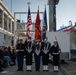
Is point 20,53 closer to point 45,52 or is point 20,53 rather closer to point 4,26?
point 45,52

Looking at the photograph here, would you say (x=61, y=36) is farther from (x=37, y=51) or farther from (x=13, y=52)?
(x=37, y=51)

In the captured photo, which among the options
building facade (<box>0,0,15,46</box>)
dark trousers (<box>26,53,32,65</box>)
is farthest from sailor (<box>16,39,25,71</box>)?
building facade (<box>0,0,15,46</box>)

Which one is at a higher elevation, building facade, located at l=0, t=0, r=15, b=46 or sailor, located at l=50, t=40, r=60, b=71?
building facade, located at l=0, t=0, r=15, b=46

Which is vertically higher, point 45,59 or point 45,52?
point 45,52

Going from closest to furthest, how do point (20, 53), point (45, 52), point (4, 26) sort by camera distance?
point (45, 52), point (20, 53), point (4, 26)

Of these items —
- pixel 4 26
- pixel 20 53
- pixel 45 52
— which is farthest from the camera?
pixel 4 26

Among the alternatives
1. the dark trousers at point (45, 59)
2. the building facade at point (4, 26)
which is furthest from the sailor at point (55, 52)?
the building facade at point (4, 26)

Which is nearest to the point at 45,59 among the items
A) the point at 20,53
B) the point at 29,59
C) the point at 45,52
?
the point at 45,52

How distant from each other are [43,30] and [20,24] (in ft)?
100.0

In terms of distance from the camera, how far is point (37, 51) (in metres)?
17.6

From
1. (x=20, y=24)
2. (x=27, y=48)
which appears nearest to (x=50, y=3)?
(x=27, y=48)

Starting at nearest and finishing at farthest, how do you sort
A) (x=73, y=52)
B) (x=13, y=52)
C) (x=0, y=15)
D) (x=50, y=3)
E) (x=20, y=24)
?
1. (x=13, y=52)
2. (x=73, y=52)
3. (x=50, y=3)
4. (x=0, y=15)
5. (x=20, y=24)

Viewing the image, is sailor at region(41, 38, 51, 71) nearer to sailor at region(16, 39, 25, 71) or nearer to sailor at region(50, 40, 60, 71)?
sailor at region(50, 40, 60, 71)

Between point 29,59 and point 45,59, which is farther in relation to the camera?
point 29,59
